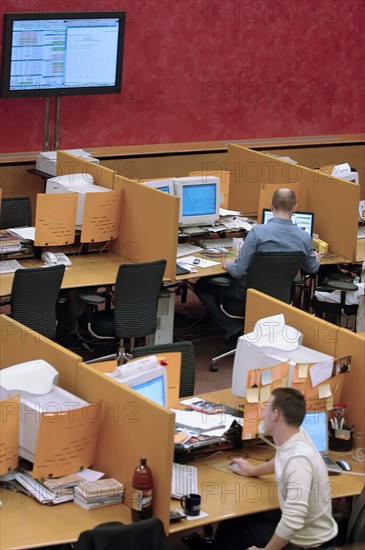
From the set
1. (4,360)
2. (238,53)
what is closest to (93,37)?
(238,53)

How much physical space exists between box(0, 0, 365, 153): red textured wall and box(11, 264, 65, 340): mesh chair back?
3471mm

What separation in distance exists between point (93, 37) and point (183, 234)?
2525mm

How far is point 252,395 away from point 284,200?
280 centimetres

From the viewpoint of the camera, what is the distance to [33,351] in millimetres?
5941

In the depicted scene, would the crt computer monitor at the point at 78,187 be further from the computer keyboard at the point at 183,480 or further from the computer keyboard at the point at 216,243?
the computer keyboard at the point at 183,480

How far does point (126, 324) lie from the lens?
8.06 meters

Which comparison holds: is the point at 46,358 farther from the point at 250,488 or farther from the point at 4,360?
the point at 250,488

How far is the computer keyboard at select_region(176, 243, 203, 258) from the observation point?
9023mm

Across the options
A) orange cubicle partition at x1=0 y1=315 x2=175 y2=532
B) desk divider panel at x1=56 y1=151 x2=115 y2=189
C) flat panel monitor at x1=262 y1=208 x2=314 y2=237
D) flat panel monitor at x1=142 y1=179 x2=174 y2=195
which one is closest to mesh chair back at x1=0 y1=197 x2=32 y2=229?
desk divider panel at x1=56 y1=151 x2=115 y2=189

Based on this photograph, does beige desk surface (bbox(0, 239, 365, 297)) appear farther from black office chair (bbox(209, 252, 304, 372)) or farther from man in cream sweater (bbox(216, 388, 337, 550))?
man in cream sweater (bbox(216, 388, 337, 550))

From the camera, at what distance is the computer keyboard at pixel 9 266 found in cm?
827

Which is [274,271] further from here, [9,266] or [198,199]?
[9,266]

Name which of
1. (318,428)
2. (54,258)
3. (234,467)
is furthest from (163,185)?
(234,467)

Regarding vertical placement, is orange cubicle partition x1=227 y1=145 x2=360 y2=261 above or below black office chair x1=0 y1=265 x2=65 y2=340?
above
